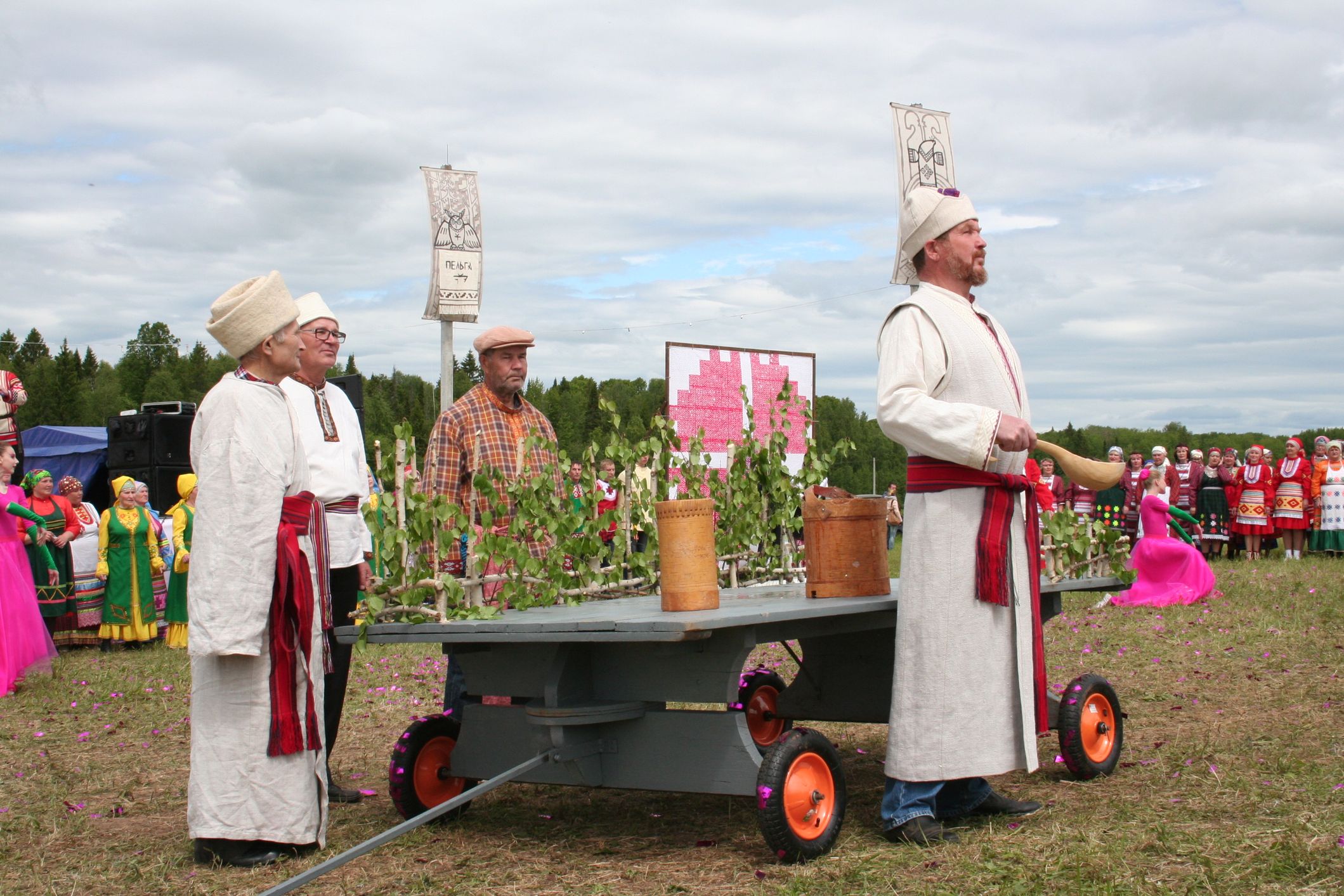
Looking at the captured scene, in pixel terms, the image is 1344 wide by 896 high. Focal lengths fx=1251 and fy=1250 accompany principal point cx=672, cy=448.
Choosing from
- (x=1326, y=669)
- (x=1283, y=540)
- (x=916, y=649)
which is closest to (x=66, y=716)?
(x=916, y=649)

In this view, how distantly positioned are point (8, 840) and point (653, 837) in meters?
2.24

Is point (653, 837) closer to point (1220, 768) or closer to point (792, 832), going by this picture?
point (792, 832)

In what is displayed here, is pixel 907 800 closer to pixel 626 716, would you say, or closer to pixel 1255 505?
pixel 626 716

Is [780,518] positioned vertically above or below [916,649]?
above

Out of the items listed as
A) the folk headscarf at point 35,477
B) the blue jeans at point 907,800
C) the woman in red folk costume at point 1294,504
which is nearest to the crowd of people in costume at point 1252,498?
the woman in red folk costume at point 1294,504

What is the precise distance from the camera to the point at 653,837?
4230 millimetres

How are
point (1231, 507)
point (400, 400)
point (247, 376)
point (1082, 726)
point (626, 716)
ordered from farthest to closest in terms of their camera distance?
1. point (400, 400)
2. point (1231, 507)
3. point (1082, 726)
4. point (247, 376)
5. point (626, 716)

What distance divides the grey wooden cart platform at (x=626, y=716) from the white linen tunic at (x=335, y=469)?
2.37 feet

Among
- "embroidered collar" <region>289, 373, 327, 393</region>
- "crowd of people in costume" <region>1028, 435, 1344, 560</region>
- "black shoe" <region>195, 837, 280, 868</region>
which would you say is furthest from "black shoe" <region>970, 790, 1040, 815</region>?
"crowd of people in costume" <region>1028, 435, 1344, 560</region>

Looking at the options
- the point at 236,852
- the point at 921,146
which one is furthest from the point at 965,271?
the point at 921,146

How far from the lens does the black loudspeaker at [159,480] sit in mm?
13070

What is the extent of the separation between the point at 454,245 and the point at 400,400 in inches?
2387

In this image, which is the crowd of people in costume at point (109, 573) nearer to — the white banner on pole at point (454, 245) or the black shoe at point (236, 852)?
the white banner on pole at point (454, 245)

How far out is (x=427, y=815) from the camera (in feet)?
11.3
